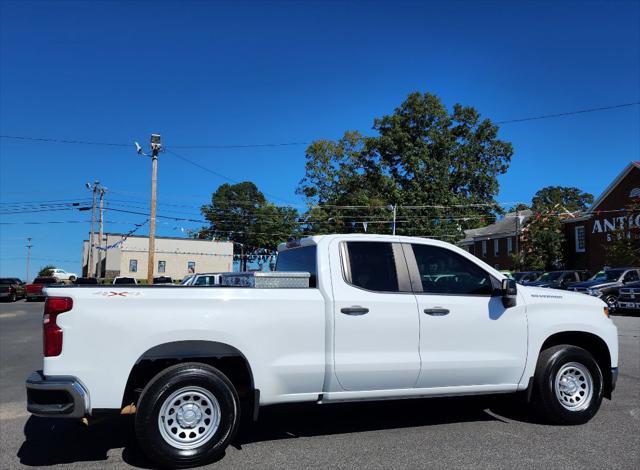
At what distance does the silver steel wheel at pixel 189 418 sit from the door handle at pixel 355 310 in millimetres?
1354

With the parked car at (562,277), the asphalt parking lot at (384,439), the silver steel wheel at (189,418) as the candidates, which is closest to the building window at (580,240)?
the parked car at (562,277)

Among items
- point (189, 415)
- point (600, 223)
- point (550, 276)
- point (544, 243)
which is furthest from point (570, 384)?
point (544, 243)

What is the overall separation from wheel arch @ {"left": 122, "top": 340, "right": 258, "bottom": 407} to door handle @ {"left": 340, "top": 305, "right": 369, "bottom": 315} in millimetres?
971

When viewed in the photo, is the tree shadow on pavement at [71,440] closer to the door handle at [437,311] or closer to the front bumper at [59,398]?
the front bumper at [59,398]

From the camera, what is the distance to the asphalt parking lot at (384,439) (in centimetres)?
440

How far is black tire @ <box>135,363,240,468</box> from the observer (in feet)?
13.6

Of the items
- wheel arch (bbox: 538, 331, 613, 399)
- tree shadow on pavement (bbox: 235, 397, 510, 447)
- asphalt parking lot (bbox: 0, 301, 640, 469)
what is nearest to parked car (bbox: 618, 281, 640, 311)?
asphalt parking lot (bbox: 0, 301, 640, 469)

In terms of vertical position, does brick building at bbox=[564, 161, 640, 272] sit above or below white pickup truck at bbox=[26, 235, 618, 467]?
above

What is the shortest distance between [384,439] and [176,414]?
77.5 inches

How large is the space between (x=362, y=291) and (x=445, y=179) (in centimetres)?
4301

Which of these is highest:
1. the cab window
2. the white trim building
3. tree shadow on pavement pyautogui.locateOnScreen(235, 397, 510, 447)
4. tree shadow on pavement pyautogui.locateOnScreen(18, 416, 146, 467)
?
the white trim building

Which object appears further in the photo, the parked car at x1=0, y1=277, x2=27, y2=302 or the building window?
the building window

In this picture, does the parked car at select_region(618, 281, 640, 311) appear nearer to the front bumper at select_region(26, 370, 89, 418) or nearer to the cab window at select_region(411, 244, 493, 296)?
the cab window at select_region(411, 244, 493, 296)

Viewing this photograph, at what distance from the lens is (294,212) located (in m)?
61.9
